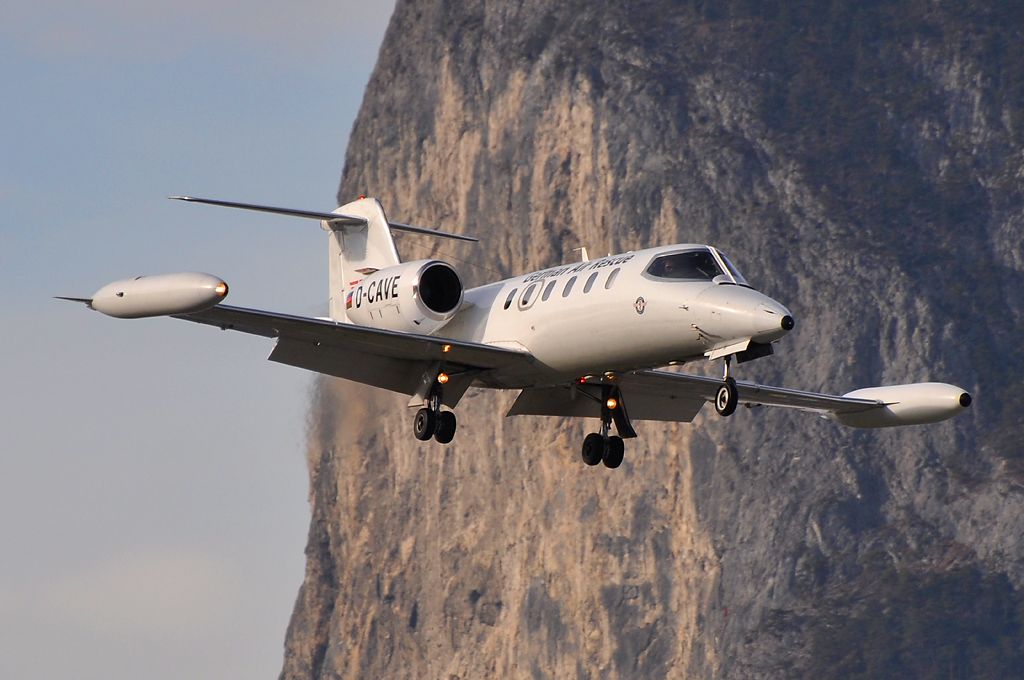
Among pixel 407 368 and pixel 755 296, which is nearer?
pixel 755 296

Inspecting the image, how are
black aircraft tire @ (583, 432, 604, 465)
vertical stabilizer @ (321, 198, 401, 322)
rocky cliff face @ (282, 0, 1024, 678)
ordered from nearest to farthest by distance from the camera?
black aircraft tire @ (583, 432, 604, 465), vertical stabilizer @ (321, 198, 401, 322), rocky cliff face @ (282, 0, 1024, 678)

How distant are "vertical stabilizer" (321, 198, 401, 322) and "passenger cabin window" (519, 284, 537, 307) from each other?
202 inches

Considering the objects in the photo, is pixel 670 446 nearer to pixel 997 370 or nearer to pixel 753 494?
pixel 753 494

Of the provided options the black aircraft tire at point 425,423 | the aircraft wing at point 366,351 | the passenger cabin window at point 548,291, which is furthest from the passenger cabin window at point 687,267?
the black aircraft tire at point 425,423

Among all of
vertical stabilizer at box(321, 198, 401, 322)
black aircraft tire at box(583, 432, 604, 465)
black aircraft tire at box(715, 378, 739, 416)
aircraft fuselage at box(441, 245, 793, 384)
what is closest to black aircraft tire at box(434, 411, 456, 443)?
aircraft fuselage at box(441, 245, 793, 384)

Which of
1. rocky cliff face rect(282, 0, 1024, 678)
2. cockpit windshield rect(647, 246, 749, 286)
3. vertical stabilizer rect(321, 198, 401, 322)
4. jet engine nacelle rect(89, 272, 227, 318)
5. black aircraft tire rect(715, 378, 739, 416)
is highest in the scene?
rocky cliff face rect(282, 0, 1024, 678)

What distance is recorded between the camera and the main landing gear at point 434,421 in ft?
121

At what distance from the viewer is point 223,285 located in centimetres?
3244

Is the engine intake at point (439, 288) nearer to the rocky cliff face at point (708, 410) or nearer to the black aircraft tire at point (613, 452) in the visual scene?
the black aircraft tire at point (613, 452)

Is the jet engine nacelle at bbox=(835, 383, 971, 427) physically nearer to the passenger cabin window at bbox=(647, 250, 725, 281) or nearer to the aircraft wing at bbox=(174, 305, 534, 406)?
the passenger cabin window at bbox=(647, 250, 725, 281)

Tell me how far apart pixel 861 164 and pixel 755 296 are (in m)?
80.3

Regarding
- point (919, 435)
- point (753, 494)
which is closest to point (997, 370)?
point (919, 435)

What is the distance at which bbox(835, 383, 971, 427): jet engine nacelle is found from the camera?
133 ft

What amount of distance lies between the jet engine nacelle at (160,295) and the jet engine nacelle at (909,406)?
13.6 metres
